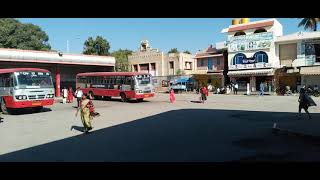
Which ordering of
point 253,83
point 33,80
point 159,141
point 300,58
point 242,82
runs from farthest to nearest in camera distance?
point 242,82 < point 253,83 < point 300,58 < point 33,80 < point 159,141

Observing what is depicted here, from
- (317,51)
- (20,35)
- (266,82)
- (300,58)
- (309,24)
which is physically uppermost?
(20,35)

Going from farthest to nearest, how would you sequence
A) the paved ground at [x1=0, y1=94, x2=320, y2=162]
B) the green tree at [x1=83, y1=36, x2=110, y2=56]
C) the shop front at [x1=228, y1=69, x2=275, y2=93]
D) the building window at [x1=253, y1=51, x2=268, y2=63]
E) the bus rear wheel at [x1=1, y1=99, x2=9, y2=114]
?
1. the green tree at [x1=83, y1=36, x2=110, y2=56]
2. the building window at [x1=253, y1=51, x2=268, y2=63]
3. the shop front at [x1=228, y1=69, x2=275, y2=93]
4. the bus rear wheel at [x1=1, y1=99, x2=9, y2=114]
5. the paved ground at [x1=0, y1=94, x2=320, y2=162]

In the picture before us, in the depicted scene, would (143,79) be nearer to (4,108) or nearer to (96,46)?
(4,108)

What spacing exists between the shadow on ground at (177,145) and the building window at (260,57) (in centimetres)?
3015

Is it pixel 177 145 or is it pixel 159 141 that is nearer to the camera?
pixel 177 145

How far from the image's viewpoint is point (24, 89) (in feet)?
74.7

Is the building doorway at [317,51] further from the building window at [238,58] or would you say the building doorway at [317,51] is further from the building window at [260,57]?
the building window at [238,58]

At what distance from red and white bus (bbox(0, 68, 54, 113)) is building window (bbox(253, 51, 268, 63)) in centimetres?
2827

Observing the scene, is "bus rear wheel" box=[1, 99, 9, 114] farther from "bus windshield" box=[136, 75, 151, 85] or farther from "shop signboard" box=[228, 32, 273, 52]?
"shop signboard" box=[228, 32, 273, 52]

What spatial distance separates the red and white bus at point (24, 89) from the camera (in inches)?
890

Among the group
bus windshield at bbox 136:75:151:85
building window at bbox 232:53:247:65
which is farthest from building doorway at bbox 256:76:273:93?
bus windshield at bbox 136:75:151:85

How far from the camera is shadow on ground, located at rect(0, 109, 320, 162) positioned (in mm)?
9992

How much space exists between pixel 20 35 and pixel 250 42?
138 ft

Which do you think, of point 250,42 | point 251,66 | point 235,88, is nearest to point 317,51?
point 251,66
